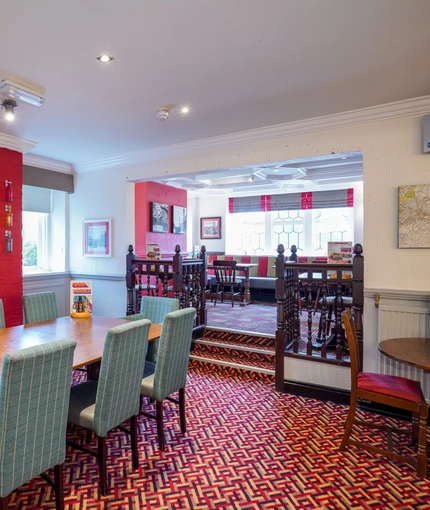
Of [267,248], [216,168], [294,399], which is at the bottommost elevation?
[294,399]

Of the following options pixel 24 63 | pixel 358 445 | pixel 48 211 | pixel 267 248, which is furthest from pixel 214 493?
pixel 267 248

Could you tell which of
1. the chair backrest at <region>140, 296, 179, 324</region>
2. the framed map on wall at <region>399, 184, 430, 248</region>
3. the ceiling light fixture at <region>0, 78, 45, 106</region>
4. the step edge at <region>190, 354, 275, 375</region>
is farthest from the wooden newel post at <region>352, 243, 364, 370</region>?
the ceiling light fixture at <region>0, 78, 45, 106</region>

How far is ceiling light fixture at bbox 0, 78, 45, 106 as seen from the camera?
2.66 m

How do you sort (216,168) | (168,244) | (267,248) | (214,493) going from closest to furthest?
(214,493) → (216,168) → (168,244) → (267,248)

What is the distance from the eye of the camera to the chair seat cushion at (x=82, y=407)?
6.64 feet

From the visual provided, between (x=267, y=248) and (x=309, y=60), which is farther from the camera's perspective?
(x=267, y=248)

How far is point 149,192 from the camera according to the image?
6215 mm

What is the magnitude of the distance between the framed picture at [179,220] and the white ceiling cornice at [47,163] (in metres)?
2.25

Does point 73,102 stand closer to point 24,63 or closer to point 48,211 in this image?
point 24,63

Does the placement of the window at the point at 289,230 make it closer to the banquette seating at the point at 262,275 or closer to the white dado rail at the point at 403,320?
the banquette seating at the point at 262,275

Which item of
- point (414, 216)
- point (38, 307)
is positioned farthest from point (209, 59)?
point (38, 307)

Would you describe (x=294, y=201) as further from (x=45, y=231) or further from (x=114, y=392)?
(x=114, y=392)

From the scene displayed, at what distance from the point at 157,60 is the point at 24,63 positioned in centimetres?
98

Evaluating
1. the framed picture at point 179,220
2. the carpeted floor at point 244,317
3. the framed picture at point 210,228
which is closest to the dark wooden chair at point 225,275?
the carpeted floor at point 244,317
